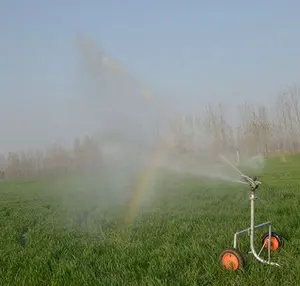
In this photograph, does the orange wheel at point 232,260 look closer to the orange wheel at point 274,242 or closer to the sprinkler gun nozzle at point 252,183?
the sprinkler gun nozzle at point 252,183

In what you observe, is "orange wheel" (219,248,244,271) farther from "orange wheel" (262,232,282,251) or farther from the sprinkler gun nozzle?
"orange wheel" (262,232,282,251)

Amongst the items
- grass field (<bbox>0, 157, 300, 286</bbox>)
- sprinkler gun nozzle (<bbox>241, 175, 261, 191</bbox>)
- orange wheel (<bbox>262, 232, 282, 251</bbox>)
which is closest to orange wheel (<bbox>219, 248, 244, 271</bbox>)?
grass field (<bbox>0, 157, 300, 286</bbox>)

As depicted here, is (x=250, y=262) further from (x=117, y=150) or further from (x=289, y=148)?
(x=289, y=148)

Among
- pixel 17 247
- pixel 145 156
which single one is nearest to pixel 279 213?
pixel 145 156

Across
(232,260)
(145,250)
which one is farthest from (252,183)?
(145,250)

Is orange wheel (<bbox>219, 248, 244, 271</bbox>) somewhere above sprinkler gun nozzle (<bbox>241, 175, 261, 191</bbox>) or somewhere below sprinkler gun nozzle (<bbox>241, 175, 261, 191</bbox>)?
below

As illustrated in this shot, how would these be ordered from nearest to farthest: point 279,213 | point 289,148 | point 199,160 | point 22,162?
point 199,160 < point 279,213 < point 289,148 < point 22,162

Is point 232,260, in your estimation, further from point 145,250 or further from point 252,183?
point 145,250

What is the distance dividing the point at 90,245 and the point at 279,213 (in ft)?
21.1

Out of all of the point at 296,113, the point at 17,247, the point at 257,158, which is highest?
the point at 296,113

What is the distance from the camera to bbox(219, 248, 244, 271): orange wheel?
6.88 meters

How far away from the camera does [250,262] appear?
7.14m

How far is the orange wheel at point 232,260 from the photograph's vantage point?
688cm

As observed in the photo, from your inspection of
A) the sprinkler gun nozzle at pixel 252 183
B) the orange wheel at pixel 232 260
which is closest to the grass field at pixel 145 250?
the orange wheel at pixel 232 260
